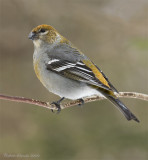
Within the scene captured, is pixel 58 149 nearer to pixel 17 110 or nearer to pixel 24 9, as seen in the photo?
pixel 17 110

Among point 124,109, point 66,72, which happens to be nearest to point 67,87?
point 66,72

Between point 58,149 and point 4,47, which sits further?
point 4,47

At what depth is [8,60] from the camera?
11.2ft

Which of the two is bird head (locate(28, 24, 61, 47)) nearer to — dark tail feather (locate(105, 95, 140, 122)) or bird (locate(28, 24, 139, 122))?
bird (locate(28, 24, 139, 122))

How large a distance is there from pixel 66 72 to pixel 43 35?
0.40 meters

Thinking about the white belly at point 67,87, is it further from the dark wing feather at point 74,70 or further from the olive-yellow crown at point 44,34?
the olive-yellow crown at point 44,34

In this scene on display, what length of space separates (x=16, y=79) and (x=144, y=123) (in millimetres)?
1409

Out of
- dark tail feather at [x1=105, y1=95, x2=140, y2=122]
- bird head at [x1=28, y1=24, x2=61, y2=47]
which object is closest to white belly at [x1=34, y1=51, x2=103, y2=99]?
dark tail feather at [x1=105, y1=95, x2=140, y2=122]

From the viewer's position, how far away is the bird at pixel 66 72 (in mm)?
2459

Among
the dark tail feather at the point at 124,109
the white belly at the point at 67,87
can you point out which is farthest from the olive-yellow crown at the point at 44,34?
the dark tail feather at the point at 124,109

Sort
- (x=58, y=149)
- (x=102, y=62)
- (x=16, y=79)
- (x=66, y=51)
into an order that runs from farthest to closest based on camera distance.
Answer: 1. (x=102, y=62)
2. (x=16, y=79)
3. (x=58, y=149)
4. (x=66, y=51)

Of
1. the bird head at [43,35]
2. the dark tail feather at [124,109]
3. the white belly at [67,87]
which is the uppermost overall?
the bird head at [43,35]

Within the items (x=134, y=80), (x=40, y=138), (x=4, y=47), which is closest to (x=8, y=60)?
(x=4, y=47)

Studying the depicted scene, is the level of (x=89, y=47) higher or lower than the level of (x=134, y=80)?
higher
